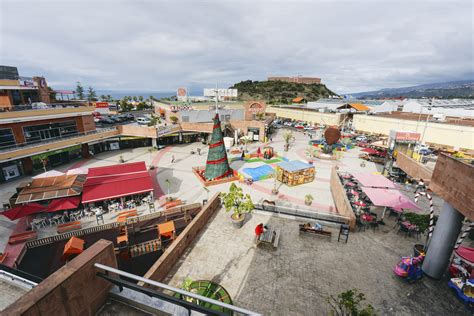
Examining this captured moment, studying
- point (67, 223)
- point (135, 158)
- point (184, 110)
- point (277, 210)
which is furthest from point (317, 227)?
point (184, 110)

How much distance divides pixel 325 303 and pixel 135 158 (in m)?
31.2

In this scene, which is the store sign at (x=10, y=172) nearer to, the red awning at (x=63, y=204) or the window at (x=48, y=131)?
the window at (x=48, y=131)

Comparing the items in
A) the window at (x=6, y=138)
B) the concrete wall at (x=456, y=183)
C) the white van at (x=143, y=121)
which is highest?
the concrete wall at (x=456, y=183)

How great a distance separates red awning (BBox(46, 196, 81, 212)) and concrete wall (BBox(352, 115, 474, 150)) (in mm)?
49943

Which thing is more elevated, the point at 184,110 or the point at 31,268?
the point at 184,110

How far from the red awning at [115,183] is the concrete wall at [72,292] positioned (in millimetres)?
15499

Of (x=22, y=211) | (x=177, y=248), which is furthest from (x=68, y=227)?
(x=177, y=248)

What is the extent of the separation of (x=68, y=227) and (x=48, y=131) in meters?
18.0

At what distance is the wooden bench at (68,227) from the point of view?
15.8 meters

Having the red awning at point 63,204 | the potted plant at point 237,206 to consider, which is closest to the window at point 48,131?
the red awning at point 63,204

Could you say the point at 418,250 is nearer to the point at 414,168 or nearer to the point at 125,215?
the point at 414,168

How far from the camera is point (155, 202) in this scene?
2002 cm

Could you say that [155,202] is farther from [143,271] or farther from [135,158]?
[135,158]

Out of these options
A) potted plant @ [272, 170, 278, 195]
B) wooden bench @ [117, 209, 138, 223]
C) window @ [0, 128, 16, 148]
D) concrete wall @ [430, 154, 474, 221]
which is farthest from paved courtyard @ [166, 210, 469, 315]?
window @ [0, 128, 16, 148]
